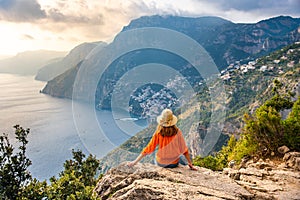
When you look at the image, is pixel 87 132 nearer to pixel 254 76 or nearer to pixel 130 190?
pixel 254 76

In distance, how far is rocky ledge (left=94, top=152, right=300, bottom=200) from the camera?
4.21m

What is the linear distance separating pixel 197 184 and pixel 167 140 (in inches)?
38.9

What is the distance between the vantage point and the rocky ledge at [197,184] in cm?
421

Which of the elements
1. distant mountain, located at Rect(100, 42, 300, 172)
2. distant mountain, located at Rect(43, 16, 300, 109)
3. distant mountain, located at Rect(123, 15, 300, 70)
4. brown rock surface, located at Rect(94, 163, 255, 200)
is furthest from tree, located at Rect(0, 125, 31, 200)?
distant mountain, located at Rect(43, 16, 300, 109)

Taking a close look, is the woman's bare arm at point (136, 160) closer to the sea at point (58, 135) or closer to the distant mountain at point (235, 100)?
the sea at point (58, 135)

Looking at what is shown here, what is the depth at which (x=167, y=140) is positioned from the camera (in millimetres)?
4918

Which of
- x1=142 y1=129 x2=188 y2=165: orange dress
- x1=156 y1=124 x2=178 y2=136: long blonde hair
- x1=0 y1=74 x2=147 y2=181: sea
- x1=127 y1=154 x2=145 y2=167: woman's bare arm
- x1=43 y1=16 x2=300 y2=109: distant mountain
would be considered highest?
x1=43 y1=16 x2=300 y2=109: distant mountain

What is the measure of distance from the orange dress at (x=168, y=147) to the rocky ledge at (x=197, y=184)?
0.23 metres

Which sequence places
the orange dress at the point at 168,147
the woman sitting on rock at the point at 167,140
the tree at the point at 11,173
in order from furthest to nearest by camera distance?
the tree at the point at 11,173 < the orange dress at the point at 168,147 < the woman sitting on rock at the point at 167,140

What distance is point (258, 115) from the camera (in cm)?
861

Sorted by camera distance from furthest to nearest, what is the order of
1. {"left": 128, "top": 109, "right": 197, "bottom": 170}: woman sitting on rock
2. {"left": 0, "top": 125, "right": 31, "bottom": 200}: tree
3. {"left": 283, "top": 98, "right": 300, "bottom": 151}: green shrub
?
1. {"left": 0, "top": 125, "right": 31, "bottom": 200}: tree
2. {"left": 283, "top": 98, "right": 300, "bottom": 151}: green shrub
3. {"left": 128, "top": 109, "right": 197, "bottom": 170}: woman sitting on rock

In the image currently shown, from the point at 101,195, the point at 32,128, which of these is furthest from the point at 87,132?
the point at 101,195

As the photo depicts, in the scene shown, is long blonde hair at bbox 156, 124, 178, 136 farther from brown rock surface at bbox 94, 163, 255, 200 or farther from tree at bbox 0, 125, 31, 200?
tree at bbox 0, 125, 31, 200

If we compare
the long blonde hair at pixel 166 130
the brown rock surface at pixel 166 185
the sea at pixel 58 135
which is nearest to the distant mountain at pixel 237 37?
the sea at pixel 58 135
